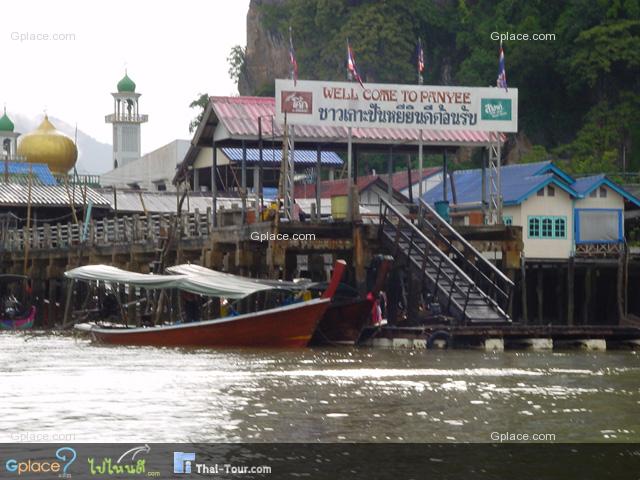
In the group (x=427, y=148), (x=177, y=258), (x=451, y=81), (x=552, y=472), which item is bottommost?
(x=552, y=472)

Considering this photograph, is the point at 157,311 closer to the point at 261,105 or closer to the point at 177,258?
the point at 177,258

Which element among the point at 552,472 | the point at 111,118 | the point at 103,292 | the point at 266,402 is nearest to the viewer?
the point at 552,472

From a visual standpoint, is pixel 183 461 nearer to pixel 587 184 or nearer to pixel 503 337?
pixel 503 337

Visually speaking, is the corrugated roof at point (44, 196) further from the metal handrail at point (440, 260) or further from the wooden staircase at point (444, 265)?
the metal handrail at point (440, 260)

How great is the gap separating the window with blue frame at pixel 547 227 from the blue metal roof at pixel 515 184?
1121 millimetres

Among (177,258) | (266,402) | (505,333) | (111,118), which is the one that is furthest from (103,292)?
(111,118)

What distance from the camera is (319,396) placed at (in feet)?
73.0

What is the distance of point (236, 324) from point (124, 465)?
17.2 meters

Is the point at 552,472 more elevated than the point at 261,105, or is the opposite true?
the point at 261,105

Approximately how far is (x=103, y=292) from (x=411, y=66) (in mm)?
35674

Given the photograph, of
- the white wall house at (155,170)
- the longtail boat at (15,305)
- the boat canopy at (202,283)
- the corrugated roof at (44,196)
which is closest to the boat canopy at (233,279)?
the boat canopy at (202,283)

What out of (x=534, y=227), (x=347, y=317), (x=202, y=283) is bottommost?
(x=347, y=317)

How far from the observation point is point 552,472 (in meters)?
15.7

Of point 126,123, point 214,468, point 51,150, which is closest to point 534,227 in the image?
point 214,468
